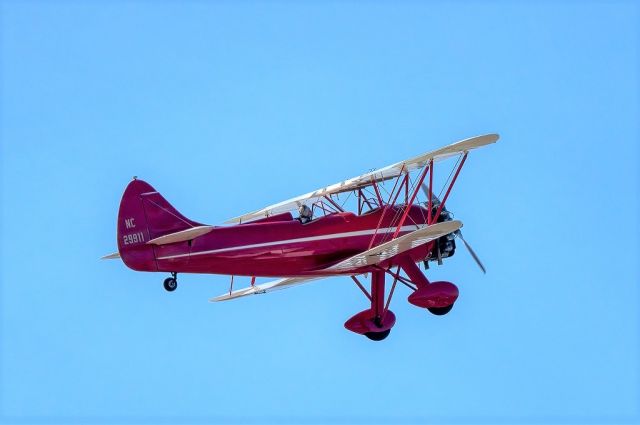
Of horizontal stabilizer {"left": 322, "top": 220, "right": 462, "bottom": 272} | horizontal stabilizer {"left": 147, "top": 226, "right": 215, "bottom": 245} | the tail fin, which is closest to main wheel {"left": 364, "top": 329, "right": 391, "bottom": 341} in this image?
horizontal stabilizer {"left": 322, "top": 220, "right": 462, "bottom": 272}

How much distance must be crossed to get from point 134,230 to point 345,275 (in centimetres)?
447

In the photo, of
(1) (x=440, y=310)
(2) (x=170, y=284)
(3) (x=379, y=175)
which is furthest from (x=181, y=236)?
(1) (x=440, y=310)

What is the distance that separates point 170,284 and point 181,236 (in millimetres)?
928

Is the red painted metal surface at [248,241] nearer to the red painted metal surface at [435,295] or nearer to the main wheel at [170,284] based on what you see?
the main wheel at [170,284]

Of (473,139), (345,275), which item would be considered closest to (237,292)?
(345,275)

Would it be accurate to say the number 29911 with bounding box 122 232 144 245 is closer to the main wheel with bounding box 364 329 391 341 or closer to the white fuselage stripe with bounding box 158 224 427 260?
the white fuselage stripe with bounding box 158 224 427 260

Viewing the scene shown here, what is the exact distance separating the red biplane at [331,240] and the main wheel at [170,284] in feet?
0.08

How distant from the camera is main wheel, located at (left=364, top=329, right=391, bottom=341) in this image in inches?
1184

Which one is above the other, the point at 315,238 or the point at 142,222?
the point at 315,238

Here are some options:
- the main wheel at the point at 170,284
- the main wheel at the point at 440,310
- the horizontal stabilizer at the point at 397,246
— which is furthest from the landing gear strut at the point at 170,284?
the main wheel at the point at 440,310

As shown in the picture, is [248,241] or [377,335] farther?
[377,335]

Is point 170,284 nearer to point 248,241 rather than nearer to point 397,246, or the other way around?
point 248,241

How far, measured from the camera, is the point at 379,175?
29.3 meters

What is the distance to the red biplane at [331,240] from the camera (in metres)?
27.0
